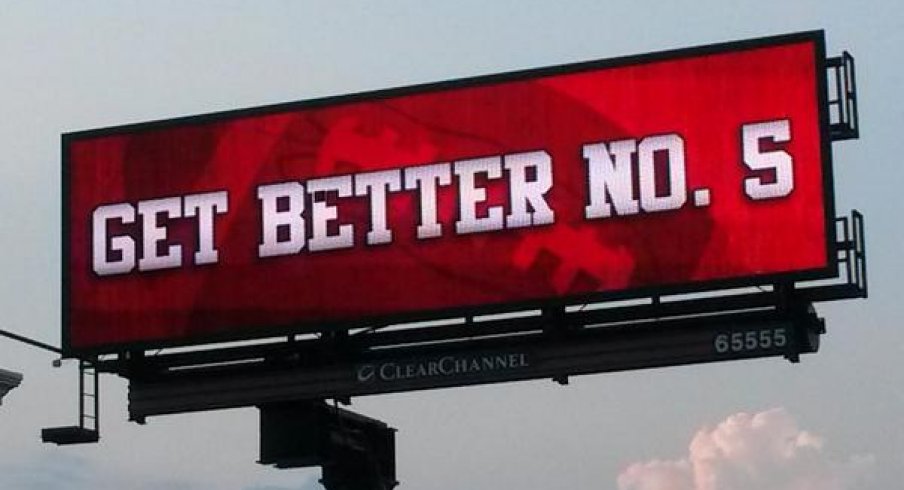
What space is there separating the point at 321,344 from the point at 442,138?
3.51 m

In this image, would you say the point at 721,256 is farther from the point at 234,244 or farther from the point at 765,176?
the point at 234,244

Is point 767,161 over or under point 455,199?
over

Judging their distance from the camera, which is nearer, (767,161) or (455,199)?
(767,161)

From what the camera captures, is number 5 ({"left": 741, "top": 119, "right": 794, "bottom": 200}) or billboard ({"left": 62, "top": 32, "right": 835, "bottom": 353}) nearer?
number 5 ({"left": 741, "top": 119, "right": 794, "bottom": 200})

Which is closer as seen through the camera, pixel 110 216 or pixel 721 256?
pixel 721 256

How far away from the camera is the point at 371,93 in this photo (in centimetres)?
3959

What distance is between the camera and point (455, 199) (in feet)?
127

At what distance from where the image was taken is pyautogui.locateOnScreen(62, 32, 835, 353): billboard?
3706 cm

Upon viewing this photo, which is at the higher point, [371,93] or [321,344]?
[371,93]

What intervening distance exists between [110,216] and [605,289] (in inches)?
316

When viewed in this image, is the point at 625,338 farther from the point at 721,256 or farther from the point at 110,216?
the point at 110,216

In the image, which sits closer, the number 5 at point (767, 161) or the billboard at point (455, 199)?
the number 5 at point (767, 161)

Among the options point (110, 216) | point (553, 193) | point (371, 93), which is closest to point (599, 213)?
point (553, 193)

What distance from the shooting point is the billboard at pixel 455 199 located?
3706cm
